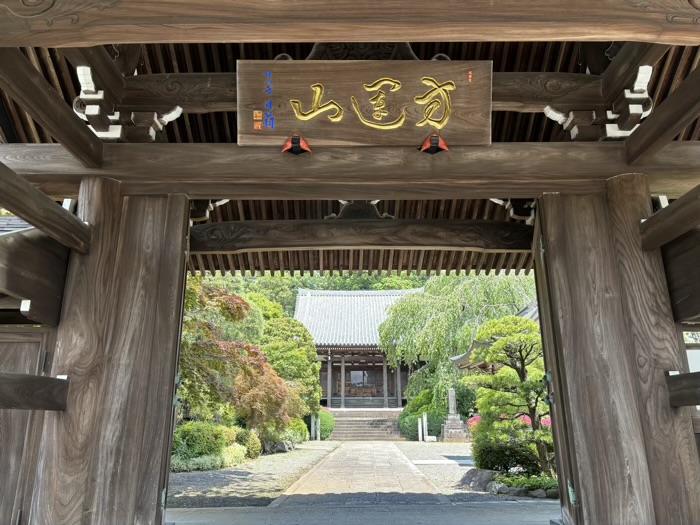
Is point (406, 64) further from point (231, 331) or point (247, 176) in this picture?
point (231, 331)

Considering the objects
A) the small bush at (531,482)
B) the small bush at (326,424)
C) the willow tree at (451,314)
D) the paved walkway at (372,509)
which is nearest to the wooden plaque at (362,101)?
the paved walkway at (372,509)

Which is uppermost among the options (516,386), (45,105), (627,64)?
(627,64)

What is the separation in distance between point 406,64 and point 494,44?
2.90 feet

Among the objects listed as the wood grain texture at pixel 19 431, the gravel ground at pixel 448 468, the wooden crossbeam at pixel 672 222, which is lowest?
the gravel ground at pixel 448 468

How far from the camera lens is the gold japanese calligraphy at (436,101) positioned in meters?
3.42

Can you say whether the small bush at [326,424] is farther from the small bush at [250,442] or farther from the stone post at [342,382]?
the small bush at [250,442]

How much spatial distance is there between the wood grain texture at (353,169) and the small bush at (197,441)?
843cm

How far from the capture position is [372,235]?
17.5 ft

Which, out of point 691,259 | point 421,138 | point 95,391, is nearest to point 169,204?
point 95,391

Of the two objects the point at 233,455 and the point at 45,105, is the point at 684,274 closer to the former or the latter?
the point at 45,105

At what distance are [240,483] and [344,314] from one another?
19020 mm

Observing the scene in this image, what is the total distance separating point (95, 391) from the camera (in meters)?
3.20

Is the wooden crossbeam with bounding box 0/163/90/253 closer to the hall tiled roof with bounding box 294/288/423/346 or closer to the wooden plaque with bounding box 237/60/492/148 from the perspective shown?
the wooden plaque with bounding box 237/60/492/148

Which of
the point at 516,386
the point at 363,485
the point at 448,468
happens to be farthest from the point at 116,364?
the point at 448,468
